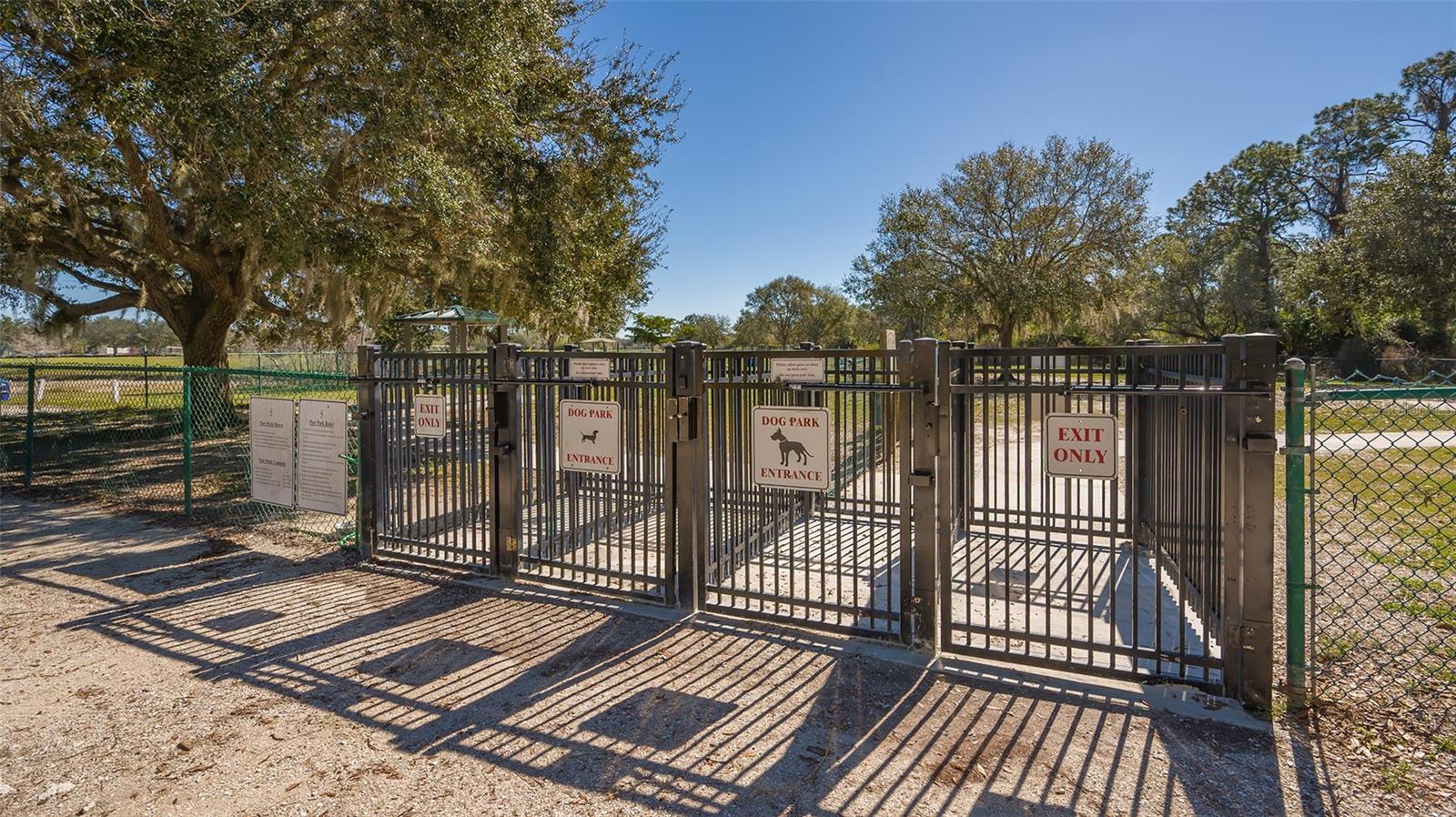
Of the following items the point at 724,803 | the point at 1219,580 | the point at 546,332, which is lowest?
the point at 724,803

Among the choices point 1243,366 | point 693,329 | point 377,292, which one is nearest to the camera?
point 1243,366

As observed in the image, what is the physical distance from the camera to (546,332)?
14938 millimetres

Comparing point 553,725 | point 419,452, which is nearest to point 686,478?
point 553,725

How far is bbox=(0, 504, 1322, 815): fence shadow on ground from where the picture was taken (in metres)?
2.82

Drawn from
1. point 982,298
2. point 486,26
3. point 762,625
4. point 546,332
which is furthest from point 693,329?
point 762,625

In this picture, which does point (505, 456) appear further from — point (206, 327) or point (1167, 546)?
point (206, 327)

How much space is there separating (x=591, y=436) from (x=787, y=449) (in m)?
1.45

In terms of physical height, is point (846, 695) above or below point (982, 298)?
below

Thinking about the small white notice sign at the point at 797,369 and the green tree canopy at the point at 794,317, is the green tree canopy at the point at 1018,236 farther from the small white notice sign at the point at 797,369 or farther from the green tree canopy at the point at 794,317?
the green tree canopy at the point at 794,317

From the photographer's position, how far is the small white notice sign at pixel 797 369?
4496 millimetres

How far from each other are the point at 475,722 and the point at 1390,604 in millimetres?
5418

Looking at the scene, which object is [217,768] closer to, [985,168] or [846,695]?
[846,695]

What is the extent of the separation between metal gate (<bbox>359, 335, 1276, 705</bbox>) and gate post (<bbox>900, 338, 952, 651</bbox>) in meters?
0.01

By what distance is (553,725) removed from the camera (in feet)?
10.9
